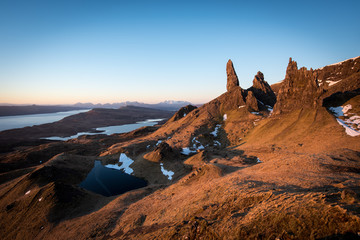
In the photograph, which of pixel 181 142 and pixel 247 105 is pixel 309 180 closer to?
pixel 181 142

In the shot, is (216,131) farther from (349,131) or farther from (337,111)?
(349,131)

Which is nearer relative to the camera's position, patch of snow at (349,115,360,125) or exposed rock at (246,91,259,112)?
patch of snow at (349,115,360,125)

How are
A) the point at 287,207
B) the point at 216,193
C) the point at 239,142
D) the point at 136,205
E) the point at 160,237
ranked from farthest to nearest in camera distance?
the point at 239,142, the point at 136,205, the point at 216,193, the point at 160,237, the point at 287,207

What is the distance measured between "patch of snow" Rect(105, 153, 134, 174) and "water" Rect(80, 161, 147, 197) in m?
1.70

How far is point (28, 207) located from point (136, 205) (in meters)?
19.9

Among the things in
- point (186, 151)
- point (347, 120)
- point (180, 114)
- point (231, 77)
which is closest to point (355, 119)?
point (347, 120)

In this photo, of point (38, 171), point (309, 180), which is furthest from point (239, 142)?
point (38, 171)

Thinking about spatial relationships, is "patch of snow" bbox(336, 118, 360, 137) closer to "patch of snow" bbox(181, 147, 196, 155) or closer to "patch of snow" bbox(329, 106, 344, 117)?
"patch of snow" bbox(329, 106, 344, 117)

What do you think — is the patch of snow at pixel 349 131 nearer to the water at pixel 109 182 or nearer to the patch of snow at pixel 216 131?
the patch of snow at pixel 216 131

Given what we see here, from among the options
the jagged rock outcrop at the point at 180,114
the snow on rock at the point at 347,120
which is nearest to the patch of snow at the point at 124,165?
the jagged rock outcrop at the point at 180,114

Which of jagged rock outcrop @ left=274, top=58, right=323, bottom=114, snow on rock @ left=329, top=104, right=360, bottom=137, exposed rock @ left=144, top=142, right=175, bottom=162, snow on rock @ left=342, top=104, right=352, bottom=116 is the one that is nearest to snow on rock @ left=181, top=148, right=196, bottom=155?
exposed rock @ left=144, top=142, right=175, bottom=162

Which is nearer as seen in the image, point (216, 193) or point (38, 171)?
point (216, 193)

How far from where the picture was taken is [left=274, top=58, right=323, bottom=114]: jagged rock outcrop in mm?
52019

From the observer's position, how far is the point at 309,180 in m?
19.3
